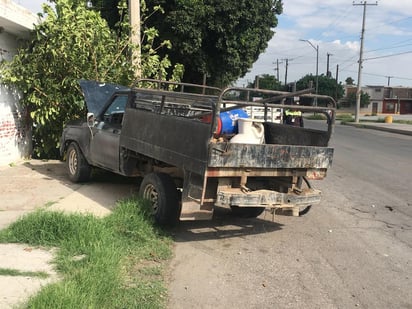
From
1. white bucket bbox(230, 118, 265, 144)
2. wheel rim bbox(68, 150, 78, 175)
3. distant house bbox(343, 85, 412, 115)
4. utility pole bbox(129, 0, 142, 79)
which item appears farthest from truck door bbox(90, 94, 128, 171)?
distant house bbox(343, 85, 412, 115)

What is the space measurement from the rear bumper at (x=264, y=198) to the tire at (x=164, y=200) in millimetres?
611

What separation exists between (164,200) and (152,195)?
0.48 m

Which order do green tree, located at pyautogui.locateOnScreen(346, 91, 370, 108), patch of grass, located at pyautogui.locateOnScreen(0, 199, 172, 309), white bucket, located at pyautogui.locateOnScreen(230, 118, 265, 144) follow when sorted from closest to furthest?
patch of grass, located at pyautogui.locateOnScreen(0, 199, 172, 309) → white bucket, located at pyautogui.locateOnScreen(230, 118, 265, 144) → green tree, located at pyautogui.locateOnScreen(346, 91, 370, 108)

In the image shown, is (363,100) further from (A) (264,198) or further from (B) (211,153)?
(B) (211,153)

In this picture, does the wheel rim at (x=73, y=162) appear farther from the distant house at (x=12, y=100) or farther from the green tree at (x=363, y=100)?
the green tree at (x=363, y=100)

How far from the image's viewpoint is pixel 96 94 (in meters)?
9.05

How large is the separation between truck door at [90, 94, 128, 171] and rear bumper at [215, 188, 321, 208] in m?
2.47

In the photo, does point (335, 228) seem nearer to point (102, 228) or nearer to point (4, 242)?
point (102, 228)

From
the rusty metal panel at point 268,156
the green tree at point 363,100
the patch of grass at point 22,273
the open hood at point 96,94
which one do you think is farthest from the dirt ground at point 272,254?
the green tree at point 363,100

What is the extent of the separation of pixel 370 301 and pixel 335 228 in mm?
2500

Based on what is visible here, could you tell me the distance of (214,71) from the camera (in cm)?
2027

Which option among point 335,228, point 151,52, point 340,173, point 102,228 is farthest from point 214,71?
point 102,228

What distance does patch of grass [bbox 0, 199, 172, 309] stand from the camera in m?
3.93

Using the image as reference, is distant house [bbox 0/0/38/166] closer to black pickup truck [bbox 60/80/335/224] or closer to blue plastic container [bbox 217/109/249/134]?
black pickup truck [bbox 60/80/335/224]
